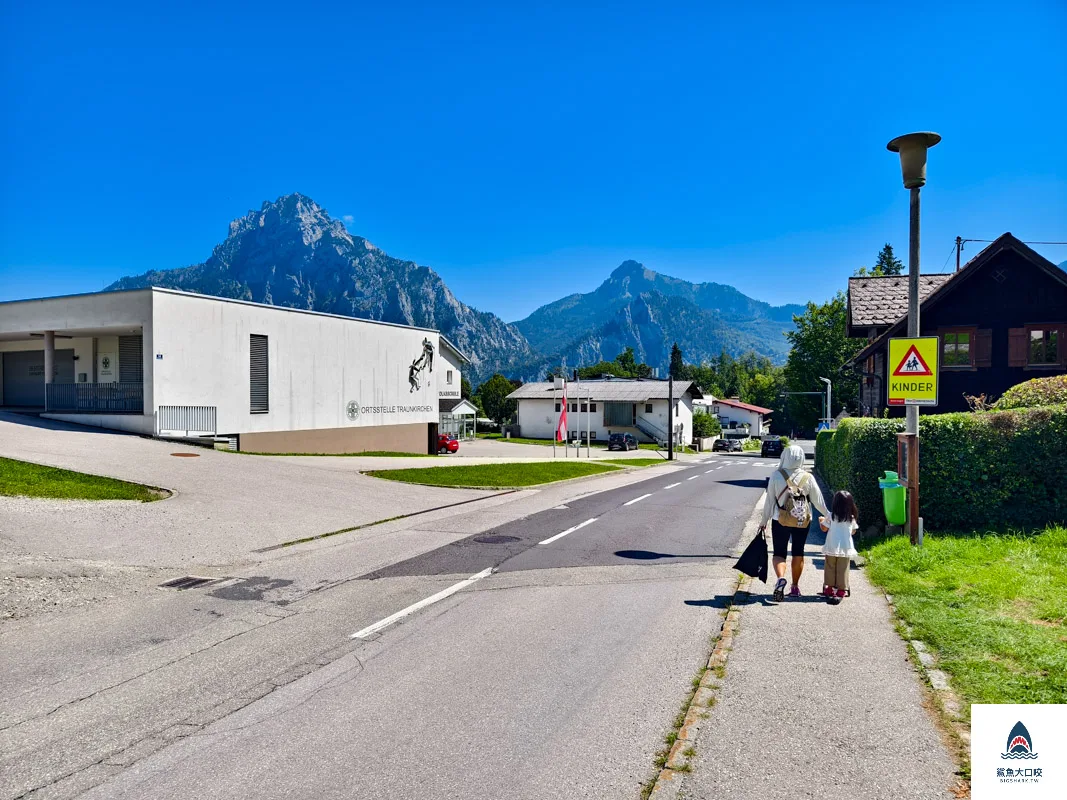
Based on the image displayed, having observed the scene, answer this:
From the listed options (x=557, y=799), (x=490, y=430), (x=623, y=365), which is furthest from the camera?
(x=623, y=365)

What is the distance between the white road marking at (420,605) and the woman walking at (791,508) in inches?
152

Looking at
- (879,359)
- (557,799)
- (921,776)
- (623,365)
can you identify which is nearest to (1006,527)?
(921,776)

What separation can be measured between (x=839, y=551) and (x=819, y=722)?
11.2 feet

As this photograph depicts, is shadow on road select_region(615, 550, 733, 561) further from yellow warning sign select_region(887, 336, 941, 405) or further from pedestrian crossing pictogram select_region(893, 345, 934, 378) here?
pedestrian crossing pictogram select_region(893, 345, 934, 378)

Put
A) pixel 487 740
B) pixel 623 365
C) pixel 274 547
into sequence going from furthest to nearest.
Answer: pixel 623 365
pixel 274 547
pixel 487 740

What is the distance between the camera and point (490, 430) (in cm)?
8994

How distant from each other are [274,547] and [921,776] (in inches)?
385

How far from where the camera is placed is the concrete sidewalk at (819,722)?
12.5ft

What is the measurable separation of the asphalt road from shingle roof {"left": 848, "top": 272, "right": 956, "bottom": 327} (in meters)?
23.9

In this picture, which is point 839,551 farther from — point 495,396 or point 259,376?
point 495,396

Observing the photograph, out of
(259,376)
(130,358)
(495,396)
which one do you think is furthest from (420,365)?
(495,396)

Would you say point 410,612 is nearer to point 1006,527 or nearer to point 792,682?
point 792,682

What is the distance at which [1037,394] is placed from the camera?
12.4 metres

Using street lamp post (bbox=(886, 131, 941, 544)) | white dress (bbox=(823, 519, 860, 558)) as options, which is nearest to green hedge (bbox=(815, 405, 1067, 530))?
street lamp post (bbox=(886, 131, 941, 544))
